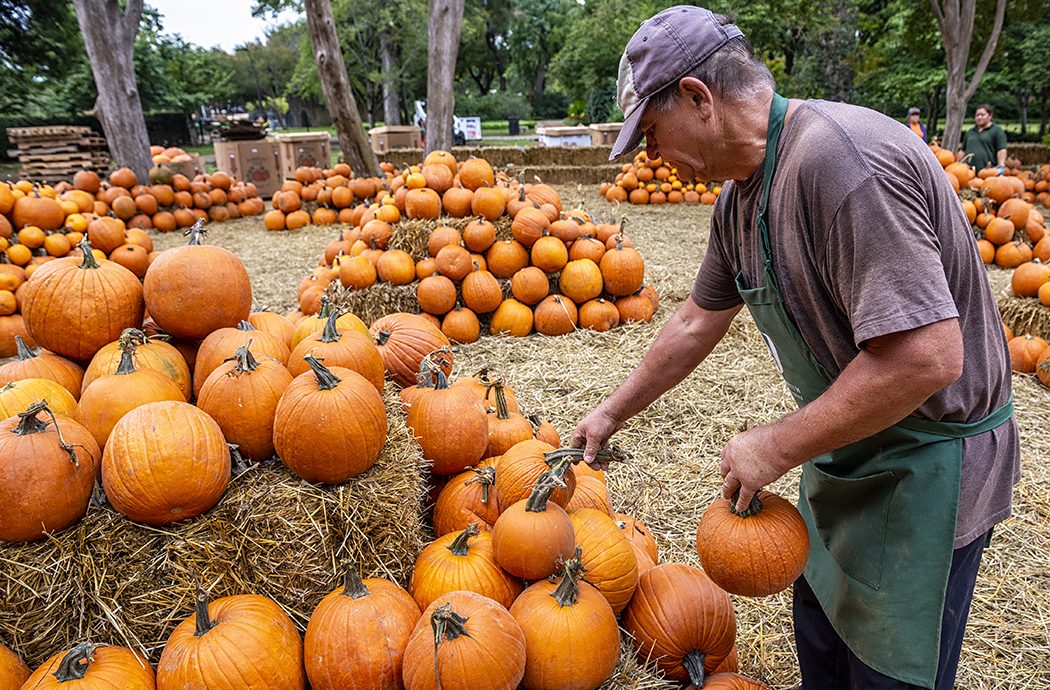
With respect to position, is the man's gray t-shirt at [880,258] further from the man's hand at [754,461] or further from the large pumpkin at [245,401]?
the large pumpkin at [245,401]

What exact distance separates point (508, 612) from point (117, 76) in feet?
42.8

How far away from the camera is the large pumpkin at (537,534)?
5.68ft

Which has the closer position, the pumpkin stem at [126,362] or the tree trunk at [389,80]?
the pumpkin stem at [126,362]

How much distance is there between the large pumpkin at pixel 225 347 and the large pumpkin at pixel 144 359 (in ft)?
0.16

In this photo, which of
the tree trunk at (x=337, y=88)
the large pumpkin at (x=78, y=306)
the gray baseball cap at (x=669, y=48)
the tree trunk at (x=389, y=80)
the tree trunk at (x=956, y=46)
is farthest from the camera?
the tree trunk at (x=389, y=80)

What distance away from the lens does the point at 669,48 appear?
1360 millimetres

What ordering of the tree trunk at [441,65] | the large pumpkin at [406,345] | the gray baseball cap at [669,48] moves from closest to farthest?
the gray baseball cap at [669,48], the large pumpkin at [406,345], the tree trunk at [441,65]

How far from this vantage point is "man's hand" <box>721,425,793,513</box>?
1413 mm

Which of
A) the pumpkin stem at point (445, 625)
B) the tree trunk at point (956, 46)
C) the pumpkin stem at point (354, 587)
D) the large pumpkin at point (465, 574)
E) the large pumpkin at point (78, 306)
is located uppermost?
the tree trunk at point (956, 46)

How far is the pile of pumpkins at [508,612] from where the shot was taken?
5.09ft

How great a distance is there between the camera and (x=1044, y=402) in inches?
179

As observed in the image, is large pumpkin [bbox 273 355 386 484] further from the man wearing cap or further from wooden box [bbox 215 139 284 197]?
wooden box [bbox 215 139 284 197]

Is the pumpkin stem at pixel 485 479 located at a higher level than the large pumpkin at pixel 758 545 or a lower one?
lower

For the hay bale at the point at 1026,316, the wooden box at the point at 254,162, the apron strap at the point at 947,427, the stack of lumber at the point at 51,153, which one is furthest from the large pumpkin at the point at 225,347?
the wooden box at the point at 254,162
